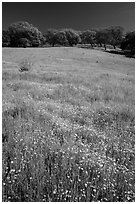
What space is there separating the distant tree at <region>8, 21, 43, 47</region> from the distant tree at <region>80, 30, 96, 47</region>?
2906cm

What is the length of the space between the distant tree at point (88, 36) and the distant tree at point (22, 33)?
29.1 metres

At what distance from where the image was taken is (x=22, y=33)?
72.6 metres

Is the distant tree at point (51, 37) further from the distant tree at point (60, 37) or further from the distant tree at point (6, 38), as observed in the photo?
the distant tree at point (6, 38)

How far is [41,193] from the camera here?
3279mm

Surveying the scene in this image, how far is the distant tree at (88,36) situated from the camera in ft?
307

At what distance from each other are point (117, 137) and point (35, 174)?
2.67 m

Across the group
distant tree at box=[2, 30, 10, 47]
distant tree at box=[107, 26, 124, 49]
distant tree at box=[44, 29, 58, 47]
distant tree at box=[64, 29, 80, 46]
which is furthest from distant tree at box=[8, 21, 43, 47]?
distant tree at box=[107, 26, 124, 49]

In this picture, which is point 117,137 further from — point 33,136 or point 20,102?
point 20,102

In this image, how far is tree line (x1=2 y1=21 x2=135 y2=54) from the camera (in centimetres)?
7275

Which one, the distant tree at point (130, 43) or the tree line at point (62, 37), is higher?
the tree line at point (62, 37)

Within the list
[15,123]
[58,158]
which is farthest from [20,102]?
[58,158]

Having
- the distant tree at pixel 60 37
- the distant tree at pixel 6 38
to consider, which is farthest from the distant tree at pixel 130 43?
the distant tree at pixel 6 38

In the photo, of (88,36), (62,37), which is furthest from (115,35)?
(62,37)

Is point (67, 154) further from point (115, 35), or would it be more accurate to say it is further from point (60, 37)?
point (115, 35)
